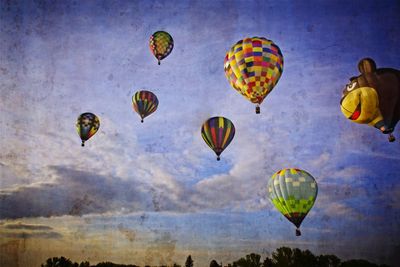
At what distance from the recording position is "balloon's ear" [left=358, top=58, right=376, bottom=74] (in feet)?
28.3

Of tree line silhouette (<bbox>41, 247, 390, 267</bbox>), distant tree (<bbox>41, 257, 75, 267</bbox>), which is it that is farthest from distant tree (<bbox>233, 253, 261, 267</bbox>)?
distant tree (<bbox>41, 257, 75, 267</bbox>)

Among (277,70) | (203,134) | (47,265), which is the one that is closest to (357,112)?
(277,70)

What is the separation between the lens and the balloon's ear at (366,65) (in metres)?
8.62

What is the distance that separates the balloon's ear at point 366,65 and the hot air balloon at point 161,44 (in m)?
7.18

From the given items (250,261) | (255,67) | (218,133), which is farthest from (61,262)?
(255,67)

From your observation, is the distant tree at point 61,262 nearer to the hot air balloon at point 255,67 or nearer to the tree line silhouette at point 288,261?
the tree line silhouette at point 288,261

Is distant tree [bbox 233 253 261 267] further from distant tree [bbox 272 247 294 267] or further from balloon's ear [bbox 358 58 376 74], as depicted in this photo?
balloon's ear [bbox 358 58 376 74]

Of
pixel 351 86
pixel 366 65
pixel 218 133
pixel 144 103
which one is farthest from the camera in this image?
pixel 144 103

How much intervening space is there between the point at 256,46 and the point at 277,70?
0.97 meters

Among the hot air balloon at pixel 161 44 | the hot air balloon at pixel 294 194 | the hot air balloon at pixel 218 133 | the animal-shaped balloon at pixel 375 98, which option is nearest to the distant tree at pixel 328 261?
the hot air balloon at pixel 294 194

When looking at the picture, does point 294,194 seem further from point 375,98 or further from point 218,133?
point 375,98

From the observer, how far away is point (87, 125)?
1336 cm

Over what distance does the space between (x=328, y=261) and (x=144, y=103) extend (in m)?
16.3

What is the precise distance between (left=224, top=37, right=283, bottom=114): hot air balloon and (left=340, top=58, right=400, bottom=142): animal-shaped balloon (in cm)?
233
